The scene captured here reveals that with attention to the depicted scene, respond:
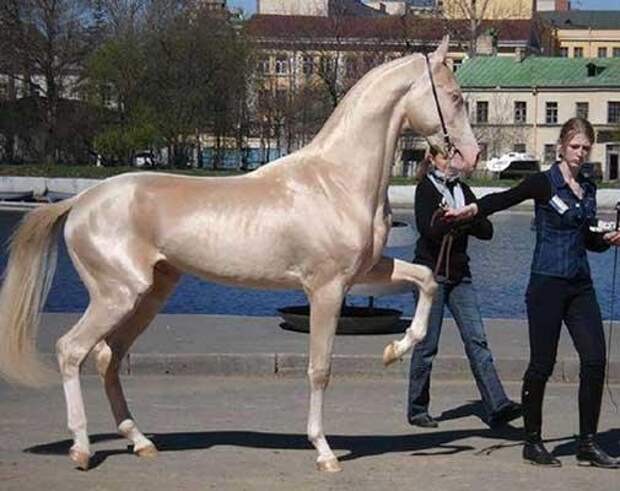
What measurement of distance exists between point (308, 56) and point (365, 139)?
76251 mm

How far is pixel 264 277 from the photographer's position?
7965 mm

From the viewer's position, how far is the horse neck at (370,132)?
317 inches

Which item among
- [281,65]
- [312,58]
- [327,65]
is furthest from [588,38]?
[327,65]

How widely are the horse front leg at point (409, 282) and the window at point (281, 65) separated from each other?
78.1 m

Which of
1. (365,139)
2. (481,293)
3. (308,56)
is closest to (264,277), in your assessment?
(365,139)

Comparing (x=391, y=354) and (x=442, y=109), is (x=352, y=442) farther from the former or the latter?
(x=442, y=109)

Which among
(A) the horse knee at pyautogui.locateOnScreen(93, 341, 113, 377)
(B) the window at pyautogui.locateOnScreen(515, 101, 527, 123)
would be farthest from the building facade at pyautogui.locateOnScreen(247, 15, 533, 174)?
(A) the horse knee at pyautogui.locateOnScreen(93, 341, 113, 377)

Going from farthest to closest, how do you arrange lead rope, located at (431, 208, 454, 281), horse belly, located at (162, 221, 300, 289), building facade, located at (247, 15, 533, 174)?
building facade, located at (247, 15, 533, 174) < lead rope, located at (431, 208, 454, 281) < horse belly, located at (162, 221, 300, 289)

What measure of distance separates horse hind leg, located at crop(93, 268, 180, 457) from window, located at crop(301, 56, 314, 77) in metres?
75.3

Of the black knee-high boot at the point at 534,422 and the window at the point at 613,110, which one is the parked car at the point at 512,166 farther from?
the black knee-high boot at the point at 534,422

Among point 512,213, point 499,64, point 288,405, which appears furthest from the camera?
point 499,64

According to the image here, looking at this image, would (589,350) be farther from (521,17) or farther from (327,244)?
(521,17)

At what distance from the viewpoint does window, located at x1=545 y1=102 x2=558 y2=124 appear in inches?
3799

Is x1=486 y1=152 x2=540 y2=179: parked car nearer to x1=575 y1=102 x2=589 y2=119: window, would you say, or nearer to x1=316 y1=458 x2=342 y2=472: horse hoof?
x1=575 y1=102 x2=589 y2=119: window
